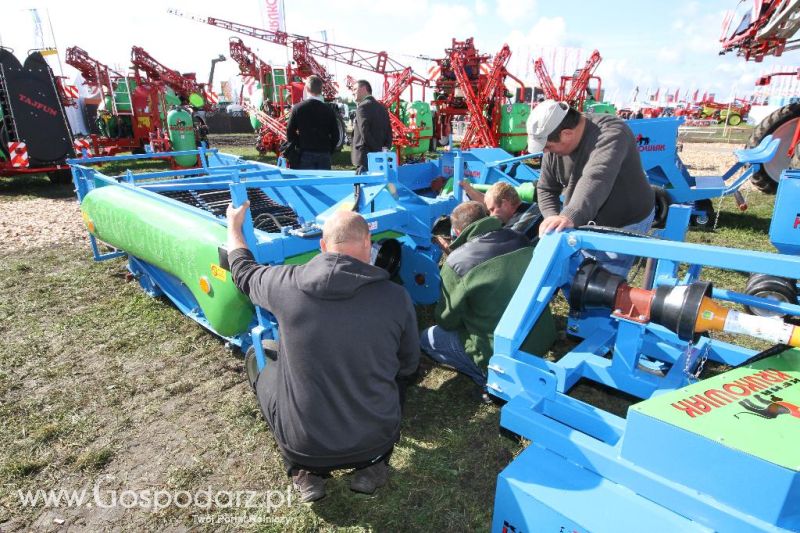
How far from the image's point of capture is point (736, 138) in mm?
20000

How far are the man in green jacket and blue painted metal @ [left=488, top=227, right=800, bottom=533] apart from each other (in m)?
0.37

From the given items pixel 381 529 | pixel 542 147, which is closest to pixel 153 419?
pixel 381 529

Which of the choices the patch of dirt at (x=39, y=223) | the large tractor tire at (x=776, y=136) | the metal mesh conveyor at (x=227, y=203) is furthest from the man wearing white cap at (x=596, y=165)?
the patch of dirt at (x=39, y=223)

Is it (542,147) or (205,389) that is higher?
(542,147)

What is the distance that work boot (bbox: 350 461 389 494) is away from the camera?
2182 millimetres

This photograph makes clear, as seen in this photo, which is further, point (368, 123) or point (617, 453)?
point (368, 123)

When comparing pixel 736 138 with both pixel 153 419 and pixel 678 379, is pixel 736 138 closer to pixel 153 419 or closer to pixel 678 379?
pixel 678 379

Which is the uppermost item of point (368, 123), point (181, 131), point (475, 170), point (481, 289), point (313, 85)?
point (313, 85)

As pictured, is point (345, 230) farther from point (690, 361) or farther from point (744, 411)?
point (690, 361)

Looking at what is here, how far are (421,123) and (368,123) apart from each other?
28.6 feet

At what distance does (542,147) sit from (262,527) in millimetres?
2457

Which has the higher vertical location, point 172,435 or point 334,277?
point 334,277

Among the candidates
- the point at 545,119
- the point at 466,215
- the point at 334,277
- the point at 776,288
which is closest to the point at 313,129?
the point at 466,215

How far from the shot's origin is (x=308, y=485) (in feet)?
7.03
